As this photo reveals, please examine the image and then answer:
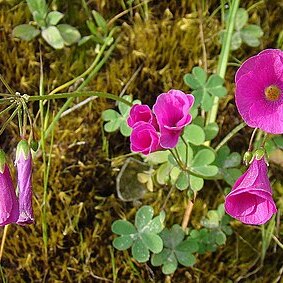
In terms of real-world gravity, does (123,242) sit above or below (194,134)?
below

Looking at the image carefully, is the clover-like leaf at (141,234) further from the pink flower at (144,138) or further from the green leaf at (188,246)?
the pink flower at (144,138)

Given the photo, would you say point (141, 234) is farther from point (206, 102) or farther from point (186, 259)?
point (206, 102)

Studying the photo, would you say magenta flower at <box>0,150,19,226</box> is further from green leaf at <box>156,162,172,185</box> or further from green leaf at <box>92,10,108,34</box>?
green leaf at <box>92,10,108,34</box>

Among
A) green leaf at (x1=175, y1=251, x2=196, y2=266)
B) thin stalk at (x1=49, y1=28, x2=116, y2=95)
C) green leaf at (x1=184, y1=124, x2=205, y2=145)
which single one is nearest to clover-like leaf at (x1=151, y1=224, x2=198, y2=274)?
green leaf at (x1=175, y1=251, x2=196, y2=266)

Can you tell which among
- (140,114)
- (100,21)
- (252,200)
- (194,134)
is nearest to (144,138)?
(140,114)

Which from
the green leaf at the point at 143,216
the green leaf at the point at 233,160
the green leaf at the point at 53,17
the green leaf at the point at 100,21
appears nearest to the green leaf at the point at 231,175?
the green leaf at the point at 233,160

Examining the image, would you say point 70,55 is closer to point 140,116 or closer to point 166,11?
point 166,11

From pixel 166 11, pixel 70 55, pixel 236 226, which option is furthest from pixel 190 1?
pixel 236 226
